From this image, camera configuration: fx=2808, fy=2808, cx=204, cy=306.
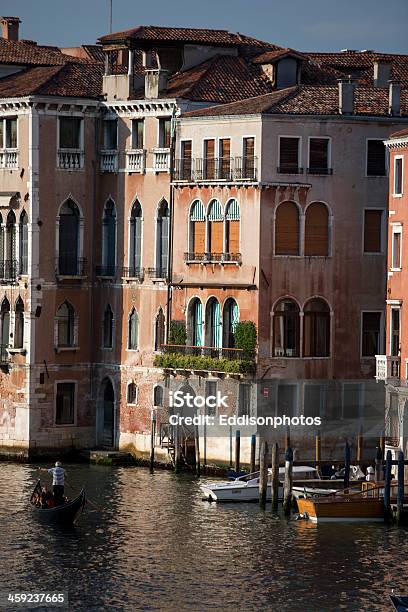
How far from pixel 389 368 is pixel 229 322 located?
5.91 meters

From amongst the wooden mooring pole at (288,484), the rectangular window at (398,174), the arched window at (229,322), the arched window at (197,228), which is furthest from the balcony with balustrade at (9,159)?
the wooden mooring pole at (288,484)

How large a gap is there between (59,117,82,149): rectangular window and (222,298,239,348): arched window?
7.44 m

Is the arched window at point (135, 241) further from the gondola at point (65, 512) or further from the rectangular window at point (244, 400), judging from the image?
the gondola at point (65, 512)

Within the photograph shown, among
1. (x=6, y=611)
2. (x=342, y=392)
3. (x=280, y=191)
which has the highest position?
(x=280, y=191)

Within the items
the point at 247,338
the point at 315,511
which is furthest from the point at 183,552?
the point at 247,338

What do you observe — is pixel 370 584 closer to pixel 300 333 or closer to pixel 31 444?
pixel 300 333

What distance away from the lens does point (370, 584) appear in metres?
62.2

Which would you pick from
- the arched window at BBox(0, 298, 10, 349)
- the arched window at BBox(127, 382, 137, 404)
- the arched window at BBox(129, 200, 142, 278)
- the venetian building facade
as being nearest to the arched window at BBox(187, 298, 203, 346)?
the venetian building facade

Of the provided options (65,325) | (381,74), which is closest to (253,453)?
(65,325)

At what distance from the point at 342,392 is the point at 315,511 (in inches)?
349

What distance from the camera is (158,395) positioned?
8062cm

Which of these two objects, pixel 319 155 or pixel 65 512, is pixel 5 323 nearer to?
pixel 319 155

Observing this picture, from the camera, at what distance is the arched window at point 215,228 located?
78312 millimetres

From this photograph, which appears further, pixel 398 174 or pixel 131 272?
pixel 131 272
